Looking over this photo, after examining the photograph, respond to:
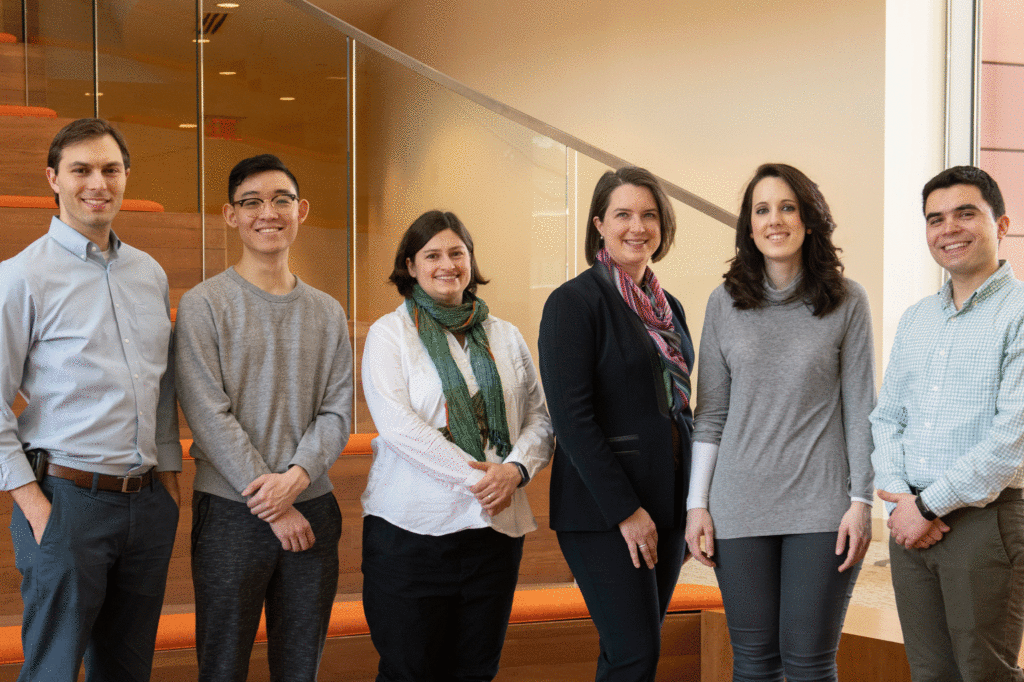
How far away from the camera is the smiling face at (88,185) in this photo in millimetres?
2104

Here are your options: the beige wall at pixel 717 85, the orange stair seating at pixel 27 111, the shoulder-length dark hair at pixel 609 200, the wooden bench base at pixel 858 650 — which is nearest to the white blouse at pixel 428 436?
the shoulder-length dark hair at pixel 609 200

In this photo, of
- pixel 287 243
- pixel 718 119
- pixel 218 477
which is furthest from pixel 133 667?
pixel 718 119

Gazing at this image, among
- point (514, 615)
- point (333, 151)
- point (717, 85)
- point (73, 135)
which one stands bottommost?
point (514, 615)

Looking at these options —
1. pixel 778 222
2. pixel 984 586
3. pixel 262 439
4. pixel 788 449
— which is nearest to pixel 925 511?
pixel 984 586

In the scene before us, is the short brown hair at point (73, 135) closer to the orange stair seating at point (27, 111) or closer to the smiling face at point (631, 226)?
the smiling face at point (631, 226)

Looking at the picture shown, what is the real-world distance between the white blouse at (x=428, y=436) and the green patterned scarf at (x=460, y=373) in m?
0.02

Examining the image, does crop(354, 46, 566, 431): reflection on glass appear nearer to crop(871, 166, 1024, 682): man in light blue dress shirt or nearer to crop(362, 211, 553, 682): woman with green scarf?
crop(362, 211, 553, 682): woman with green scarf

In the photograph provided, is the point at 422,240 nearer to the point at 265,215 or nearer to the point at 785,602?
the point at 265,215

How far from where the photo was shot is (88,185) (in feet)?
6.93

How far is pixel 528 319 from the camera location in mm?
3799

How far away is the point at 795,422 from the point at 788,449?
6cm

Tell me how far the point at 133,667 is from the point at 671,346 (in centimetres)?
141

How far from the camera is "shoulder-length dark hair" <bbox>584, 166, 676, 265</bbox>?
87.3 inches

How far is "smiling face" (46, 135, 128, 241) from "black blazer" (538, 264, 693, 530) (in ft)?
3.38
